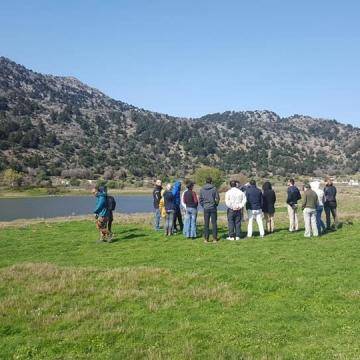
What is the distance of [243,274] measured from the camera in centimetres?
1352

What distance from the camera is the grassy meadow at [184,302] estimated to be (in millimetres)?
8445

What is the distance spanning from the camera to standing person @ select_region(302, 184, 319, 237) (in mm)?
20656

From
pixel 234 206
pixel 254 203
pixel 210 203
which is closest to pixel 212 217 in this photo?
pixel 210 203

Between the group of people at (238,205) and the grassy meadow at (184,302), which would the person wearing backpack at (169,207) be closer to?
the group of people at (238,205)

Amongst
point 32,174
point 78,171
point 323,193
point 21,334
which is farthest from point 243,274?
point 78,171

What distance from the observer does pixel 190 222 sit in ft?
69.2

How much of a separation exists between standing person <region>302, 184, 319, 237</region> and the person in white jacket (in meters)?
2.86

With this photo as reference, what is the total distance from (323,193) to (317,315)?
534 inches

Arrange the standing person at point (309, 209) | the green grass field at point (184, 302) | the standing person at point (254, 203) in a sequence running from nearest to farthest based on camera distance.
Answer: the green grass field at point (184, 302)
the standing person at point (309, 209)
the standing person at point (254, 203)

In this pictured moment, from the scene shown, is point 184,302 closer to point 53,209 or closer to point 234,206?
point 234,206

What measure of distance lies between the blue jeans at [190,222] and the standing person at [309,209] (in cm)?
484

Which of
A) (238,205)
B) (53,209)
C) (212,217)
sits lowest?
(53,209)

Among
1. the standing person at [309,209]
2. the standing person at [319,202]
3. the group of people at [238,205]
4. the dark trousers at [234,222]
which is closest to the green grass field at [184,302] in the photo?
the dark trousers at [234,222]

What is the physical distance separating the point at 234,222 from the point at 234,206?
869 millimetres
